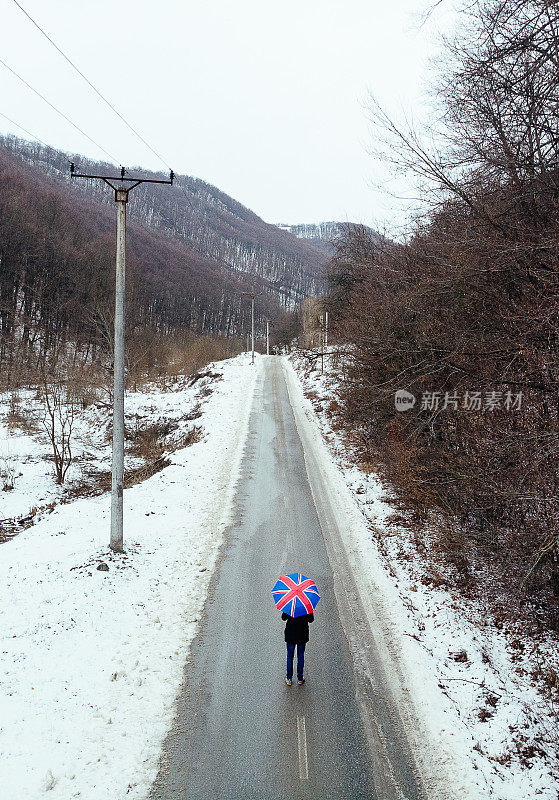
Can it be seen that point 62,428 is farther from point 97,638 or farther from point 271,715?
point 271,715

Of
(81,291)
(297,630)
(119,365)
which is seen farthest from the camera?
(81,291)

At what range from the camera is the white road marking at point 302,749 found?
4745 mm

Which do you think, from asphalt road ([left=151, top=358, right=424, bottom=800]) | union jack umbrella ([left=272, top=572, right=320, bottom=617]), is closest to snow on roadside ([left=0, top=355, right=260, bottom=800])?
asphalt road ([left=151, top=358, right=424, bottom=800])

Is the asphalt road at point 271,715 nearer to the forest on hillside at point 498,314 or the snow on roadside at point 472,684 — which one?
the snow on roadside at point 472,684

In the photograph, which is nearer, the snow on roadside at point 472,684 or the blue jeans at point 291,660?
the snow on roadside at point 472,684

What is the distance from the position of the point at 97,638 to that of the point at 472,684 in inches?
206

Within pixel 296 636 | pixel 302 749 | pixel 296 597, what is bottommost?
pixel 302 749

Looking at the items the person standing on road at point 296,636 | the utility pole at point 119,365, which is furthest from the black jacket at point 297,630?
the utility pole at point 119,365

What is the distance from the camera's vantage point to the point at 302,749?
16.6 feet

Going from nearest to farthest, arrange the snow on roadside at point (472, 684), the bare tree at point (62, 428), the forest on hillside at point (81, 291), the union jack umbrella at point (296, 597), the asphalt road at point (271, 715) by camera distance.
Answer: the asphalt road at point (271, 715) → the snow on roadside at point (472, 684) → the union jack umbrella at point (296, 597) → the bare tree at point (62, 428) → the forest on hillside at point (81, 291)

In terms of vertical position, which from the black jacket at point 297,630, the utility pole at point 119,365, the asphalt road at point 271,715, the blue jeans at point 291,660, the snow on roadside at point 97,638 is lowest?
the asphalt road at point 271,715

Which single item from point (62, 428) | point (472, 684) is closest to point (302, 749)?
point (472, 684)

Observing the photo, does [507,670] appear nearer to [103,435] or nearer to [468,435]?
[468,435]

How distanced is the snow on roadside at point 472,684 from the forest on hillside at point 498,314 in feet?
1.99
